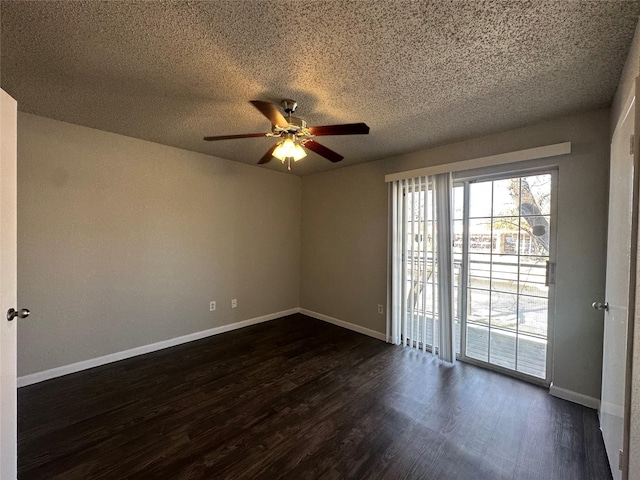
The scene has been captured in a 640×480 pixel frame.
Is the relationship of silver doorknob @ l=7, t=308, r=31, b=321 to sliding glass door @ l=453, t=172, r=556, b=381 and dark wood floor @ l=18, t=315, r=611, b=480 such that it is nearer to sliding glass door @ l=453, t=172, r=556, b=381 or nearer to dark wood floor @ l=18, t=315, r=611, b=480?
dark wood floor @ l=18, t=315, r=611, b=480

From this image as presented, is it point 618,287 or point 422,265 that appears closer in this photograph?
point 618,287

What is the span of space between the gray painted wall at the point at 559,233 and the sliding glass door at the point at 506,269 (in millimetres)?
167

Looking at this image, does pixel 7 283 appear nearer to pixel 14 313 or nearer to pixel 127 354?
pixel 14 313

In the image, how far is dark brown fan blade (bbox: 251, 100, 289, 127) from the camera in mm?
1602

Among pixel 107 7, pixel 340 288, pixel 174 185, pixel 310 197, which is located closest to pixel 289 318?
pixel 340 288

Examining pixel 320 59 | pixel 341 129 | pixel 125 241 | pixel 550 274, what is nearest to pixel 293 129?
pixel 341 129

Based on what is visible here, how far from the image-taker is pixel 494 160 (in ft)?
8.56

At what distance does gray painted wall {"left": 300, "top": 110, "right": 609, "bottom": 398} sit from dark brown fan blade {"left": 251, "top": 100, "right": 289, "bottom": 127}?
2041mm

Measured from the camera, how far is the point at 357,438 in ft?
6.01

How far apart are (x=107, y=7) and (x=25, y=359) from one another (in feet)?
9.54

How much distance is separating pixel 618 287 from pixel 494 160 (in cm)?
149

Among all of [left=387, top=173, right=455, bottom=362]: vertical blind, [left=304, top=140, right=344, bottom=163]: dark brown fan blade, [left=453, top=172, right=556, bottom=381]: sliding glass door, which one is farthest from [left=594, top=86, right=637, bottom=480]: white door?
[left=304, top=140, right=344, bottom=163]: dark brown fan blade

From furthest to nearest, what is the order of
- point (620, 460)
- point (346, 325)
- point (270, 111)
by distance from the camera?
point (346, 325) < point (270, 111) < point (620, 460)

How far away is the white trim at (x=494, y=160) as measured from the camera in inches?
89.8
